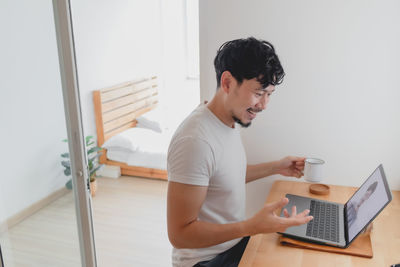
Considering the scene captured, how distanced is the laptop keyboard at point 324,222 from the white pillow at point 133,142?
8.64ft

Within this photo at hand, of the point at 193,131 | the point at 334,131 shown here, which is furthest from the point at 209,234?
the point at 334,131

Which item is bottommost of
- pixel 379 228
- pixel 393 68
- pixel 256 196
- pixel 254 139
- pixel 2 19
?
pixel 256 196

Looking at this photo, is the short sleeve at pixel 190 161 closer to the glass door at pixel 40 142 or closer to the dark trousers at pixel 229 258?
the dark trousers at pixel 229 258

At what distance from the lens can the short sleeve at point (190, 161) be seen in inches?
51.1

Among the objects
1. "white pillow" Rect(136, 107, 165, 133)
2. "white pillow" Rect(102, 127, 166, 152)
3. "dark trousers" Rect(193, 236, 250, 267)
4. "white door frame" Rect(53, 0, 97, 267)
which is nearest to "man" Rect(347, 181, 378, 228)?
"dark trousers" Rect(193, 236, 250, 267)

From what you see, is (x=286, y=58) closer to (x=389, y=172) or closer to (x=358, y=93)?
(x=358, y=93)

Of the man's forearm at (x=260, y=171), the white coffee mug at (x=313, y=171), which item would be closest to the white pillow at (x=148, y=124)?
the man's forearm at (x=260, y=171)

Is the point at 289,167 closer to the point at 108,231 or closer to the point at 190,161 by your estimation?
the point at 190,161

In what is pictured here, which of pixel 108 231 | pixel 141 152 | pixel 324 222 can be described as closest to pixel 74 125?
pixel 324 222

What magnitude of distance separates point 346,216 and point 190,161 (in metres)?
0.71

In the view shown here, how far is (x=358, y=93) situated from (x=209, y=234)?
96 cm

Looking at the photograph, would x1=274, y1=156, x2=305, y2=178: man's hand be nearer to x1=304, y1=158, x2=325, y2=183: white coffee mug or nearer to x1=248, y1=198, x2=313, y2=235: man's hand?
x1=304, y1=158, x2=325, y2=183: white coffee mug

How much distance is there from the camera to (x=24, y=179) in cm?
187

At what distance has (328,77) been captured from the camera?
176 cm
